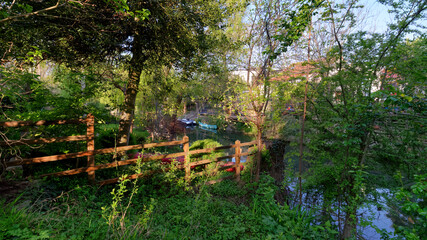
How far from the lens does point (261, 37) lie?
571 cm

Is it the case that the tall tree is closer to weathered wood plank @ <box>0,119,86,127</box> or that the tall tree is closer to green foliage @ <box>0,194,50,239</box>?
weathered wood plank @ <box>0,119,86,127</box>

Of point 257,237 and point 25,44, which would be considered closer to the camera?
point 257,237

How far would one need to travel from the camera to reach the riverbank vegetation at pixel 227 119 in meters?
2.72

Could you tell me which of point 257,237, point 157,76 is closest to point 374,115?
point 257,237

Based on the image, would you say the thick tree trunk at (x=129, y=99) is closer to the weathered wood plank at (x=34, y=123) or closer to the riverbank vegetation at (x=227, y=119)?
the riverbank vegetation at (x=227, y=119)

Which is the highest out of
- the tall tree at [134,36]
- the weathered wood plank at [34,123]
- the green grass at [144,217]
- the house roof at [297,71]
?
the tall tree at [134,36]

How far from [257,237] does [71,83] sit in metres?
4.91

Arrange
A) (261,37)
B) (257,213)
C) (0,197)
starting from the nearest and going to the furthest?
(0,197) → (257,213) → (261,37)

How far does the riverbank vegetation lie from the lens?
272 centimetres

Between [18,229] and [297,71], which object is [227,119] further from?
[18,229]

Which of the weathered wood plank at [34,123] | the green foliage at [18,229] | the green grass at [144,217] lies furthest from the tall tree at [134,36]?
the green foliage at [18,229]

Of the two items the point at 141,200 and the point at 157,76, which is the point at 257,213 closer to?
the point at 141,200

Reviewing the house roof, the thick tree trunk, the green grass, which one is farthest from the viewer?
the thick tree trunk

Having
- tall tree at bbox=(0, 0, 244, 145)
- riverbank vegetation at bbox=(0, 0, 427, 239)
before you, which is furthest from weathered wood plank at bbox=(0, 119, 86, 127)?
tall tree at bbox=(0, 0, 244, 145)
